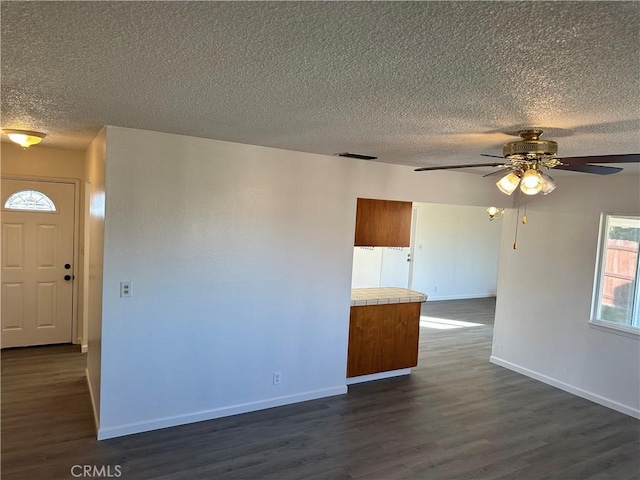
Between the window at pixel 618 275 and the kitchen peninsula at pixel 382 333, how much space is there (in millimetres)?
1826

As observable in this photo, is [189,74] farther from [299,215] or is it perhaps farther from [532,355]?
[532,355]

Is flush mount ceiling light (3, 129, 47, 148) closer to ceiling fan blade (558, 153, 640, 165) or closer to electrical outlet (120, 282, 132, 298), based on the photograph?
electrical outlet (120, 282, 132, 298)

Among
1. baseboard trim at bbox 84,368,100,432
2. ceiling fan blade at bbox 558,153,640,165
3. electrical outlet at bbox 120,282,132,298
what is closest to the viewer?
ceiling fan blade at bbox 558,153,640,165

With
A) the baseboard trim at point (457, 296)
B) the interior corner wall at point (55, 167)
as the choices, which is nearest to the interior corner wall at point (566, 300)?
the baseboard trim at point (457, 296)

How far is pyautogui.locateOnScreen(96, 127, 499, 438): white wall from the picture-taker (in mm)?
3219

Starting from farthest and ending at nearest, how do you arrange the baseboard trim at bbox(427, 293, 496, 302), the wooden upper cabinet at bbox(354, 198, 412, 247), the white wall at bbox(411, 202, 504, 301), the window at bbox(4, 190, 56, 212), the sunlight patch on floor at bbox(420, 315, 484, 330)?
the baseboard trim at bbox(427, 293, 496, 302)
the white wall at bbox(411, 202, 504, 301)
the sunlight patch on floor at bbox(420, 315, 484, 330)
the window at bbox(4, 190, 56, 212)
the wooden upper cabinet at bbox(354, 198, 412, 247)

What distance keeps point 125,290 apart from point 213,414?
132 cm

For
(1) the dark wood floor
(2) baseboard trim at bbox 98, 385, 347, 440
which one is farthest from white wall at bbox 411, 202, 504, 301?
(2) baseboard trim at bbox 98, 385, 347, 440

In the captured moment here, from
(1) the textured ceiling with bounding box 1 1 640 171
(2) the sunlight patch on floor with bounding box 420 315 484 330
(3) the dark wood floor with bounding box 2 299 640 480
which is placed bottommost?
(3) the dark wood floor with bounding box 2 299 640 480

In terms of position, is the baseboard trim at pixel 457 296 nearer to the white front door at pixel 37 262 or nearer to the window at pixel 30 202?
the white front door at pixel 37 262

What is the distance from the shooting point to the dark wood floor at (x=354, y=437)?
2971mm

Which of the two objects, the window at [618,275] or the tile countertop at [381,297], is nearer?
the window at [618,275]

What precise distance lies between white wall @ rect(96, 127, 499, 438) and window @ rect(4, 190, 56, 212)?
2.66m

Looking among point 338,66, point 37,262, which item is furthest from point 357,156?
point 37,262
